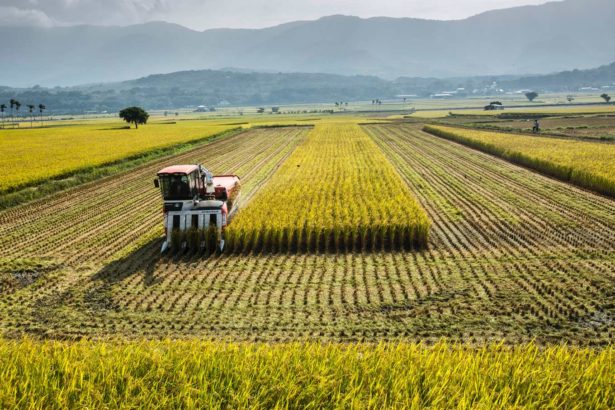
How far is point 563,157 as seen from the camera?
107 feet

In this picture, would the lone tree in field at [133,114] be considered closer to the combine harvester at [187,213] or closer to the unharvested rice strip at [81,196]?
the unharvested rice strip at [81,196]

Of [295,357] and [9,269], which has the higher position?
[295,357]

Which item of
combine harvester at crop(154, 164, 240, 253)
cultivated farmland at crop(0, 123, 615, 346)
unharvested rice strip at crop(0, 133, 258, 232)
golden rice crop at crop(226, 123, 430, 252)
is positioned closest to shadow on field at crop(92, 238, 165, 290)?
cultivated farmland at crop(0, 123, 615, 346)

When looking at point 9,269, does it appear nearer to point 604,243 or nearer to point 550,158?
point 604,243

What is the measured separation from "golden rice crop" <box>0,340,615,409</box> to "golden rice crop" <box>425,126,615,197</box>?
22.1 metres

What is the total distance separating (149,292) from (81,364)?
726 centimetres

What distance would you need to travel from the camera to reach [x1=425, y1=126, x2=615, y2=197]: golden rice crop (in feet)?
85.9

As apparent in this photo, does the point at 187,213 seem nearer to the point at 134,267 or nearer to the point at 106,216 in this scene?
the point at 134,267

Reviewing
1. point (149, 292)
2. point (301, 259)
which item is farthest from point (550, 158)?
point (149, 292)

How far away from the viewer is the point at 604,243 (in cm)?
1684

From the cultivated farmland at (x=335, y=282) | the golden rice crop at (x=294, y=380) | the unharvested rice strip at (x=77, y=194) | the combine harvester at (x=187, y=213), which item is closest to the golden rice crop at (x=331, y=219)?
the cultivated farmland at (x=335, y=282)

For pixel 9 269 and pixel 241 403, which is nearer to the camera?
pixel 241 403

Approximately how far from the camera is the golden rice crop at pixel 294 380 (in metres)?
5.63

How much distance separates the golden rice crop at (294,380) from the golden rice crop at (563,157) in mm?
22127
